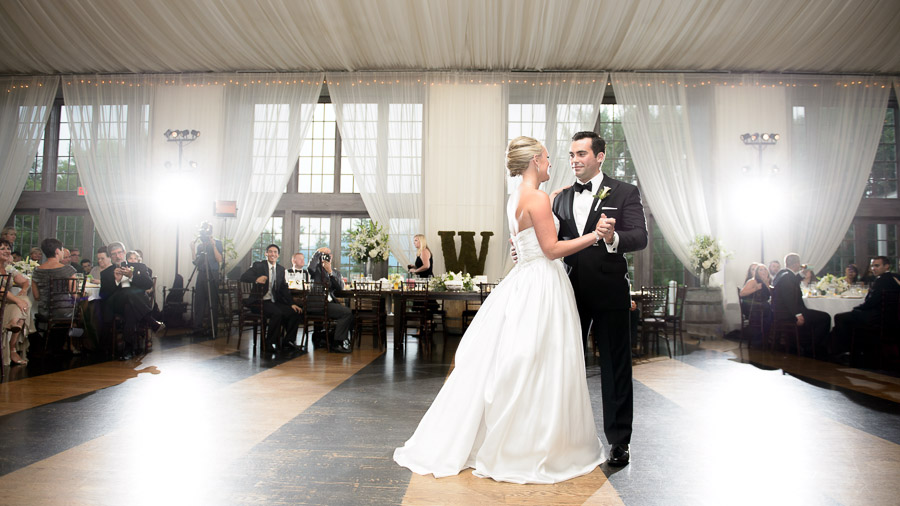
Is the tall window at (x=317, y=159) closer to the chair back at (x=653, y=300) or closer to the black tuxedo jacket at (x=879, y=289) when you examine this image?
the chair back at (x=653, y=300)

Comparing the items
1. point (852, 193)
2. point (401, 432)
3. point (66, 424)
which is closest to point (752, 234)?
point (852, 193)

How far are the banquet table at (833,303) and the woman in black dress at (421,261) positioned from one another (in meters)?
5.51

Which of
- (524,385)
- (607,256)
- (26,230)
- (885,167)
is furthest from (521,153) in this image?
(26,230)

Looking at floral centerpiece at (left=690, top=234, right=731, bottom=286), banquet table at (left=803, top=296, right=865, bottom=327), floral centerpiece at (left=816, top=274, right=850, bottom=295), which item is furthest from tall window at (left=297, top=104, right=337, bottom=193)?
floral centerpiece at (left=816, top=274, right=850, bottom=295)

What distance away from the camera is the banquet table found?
7.01 metres

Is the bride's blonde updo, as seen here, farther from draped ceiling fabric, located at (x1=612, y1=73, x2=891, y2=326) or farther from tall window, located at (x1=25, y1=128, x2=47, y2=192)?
tall window, located at (x1=25, y1=128, x2=47, y2=192)

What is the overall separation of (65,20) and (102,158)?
2.83 meters

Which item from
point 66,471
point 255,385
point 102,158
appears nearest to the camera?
point 66,471

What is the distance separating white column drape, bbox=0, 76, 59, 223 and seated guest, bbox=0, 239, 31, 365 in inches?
261

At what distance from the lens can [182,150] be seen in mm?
10805

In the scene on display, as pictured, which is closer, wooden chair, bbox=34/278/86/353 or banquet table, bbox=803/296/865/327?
wooden chair, bbox=34/278/86/353

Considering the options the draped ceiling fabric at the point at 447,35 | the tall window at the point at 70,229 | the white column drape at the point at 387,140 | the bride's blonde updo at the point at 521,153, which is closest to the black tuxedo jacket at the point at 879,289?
the draped ceiling fabric at the point at 447,35

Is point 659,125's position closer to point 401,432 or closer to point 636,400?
point 636,400

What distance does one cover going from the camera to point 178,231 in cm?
1010
